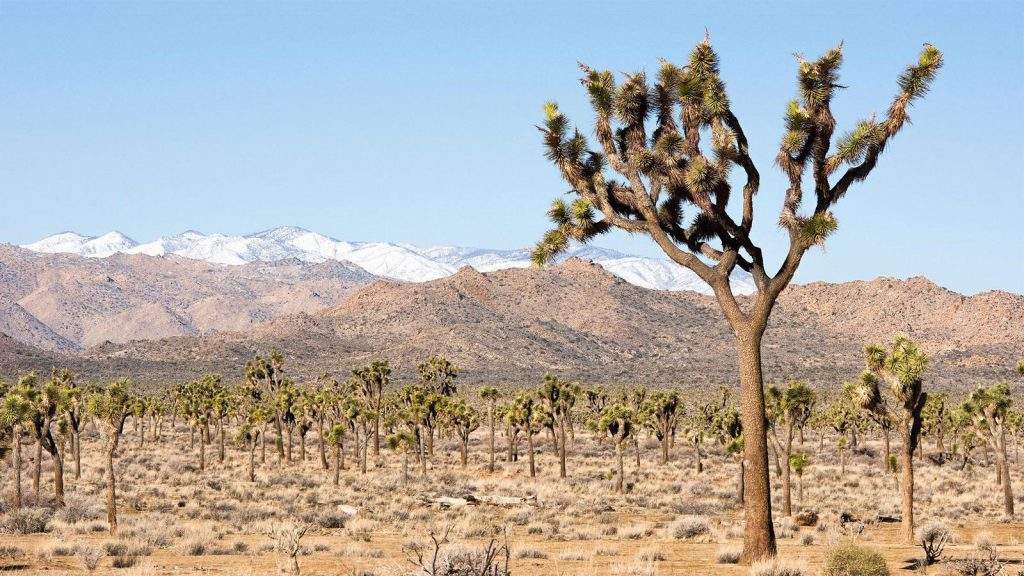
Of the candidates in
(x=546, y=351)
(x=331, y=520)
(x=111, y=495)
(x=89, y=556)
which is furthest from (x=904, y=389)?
(x=546, y=351)

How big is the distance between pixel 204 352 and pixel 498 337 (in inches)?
2081

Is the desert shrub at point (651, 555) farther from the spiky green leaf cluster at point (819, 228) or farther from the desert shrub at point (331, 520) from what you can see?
the desert shrub at point (331, 520)

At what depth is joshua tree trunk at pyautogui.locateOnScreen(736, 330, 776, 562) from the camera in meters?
17.8

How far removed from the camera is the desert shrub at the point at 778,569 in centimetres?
1652

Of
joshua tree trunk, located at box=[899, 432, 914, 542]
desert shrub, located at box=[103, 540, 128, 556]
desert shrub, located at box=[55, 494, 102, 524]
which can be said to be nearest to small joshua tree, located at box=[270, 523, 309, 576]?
desert shrub, located at box=[103, 540, 128, 556]

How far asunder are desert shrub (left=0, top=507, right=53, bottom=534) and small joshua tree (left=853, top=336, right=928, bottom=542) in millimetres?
22768

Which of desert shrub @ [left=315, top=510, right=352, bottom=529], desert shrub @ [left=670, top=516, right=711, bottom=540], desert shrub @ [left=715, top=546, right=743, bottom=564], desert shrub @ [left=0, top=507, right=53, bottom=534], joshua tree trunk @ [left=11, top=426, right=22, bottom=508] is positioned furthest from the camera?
joshua tree trunk @ [left=11, top=426, right=22, bottom=508]

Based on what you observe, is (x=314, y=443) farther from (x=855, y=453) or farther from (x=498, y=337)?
(x=498, y=337)

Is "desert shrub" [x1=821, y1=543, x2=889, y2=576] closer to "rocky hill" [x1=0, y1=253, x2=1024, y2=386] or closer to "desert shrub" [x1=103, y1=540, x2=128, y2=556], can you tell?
"desert shrub" [x1=103, y1=540, x2=128, y2=556]

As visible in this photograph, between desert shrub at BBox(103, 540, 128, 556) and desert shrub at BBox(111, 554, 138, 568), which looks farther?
desert shrub at BBox(103, 540, 128, 556)

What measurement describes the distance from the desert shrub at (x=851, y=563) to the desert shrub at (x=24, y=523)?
21597 mm

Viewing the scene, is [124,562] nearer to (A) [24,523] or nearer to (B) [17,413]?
(A) [24,523]

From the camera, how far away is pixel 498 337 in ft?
614

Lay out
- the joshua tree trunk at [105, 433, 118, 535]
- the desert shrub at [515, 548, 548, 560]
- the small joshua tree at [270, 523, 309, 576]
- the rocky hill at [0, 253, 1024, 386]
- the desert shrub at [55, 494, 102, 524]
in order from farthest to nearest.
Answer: the rocky hill at [0, 253, 1024, 386] → the desert shrub at [55, 494, 102, 524] → the joshua tree trunk at [105, 433, 118, 535] → the desert shrub at [515, 548, 548, 560] → the small joshua tree at [270, 523, 309, 576]
